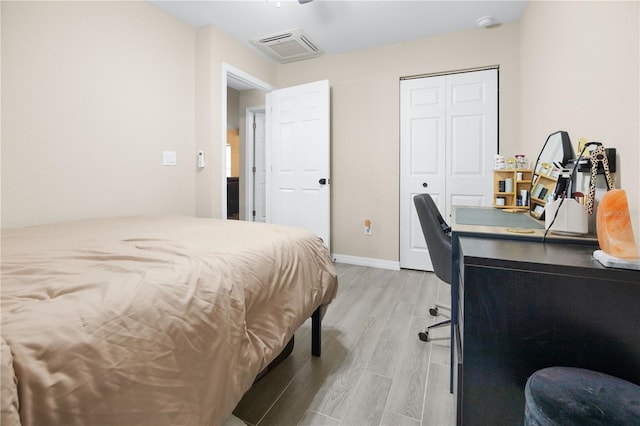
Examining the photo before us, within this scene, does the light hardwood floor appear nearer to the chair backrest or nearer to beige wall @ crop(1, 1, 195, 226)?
the chair backrest

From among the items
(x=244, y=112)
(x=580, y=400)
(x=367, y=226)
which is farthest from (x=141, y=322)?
(x=244, y=112)

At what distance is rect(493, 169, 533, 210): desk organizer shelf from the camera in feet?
6.98

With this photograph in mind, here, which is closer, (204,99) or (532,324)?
(532,324)

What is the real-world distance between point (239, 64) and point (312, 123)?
3.35ft

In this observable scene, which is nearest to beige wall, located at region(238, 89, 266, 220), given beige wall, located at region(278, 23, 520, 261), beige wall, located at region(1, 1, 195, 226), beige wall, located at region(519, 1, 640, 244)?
beige wall, located at region(278, 23, 520, 261)

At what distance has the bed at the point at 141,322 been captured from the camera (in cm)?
54

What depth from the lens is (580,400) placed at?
1.95ft

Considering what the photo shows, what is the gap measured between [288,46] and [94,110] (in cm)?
207

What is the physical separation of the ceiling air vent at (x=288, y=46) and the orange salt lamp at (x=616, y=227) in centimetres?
306

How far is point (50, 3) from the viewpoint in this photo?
2.00 m

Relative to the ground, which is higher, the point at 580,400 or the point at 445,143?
the point at 445,143

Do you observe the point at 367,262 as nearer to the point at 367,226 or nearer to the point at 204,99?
the point at 367,226

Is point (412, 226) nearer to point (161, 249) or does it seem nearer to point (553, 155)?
point (553, 155)

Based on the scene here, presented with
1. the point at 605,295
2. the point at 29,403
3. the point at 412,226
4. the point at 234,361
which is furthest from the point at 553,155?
the point at 29,403
